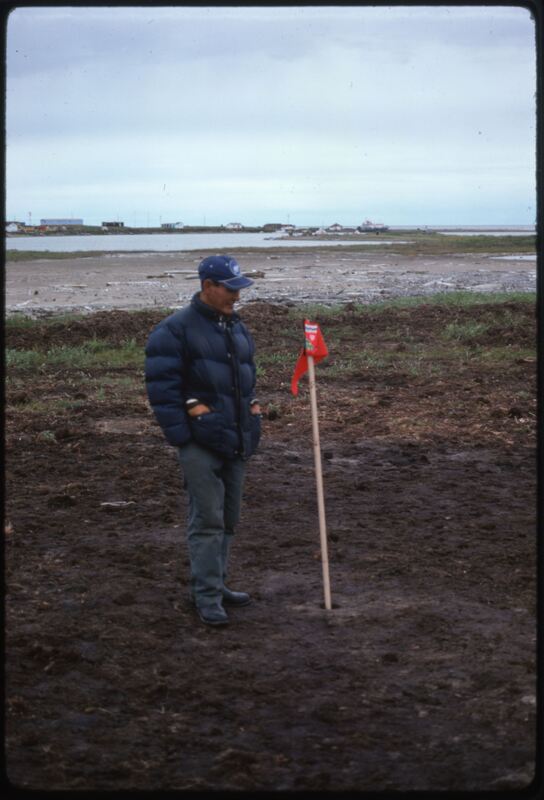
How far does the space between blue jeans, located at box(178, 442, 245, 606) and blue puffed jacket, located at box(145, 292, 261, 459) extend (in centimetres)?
10

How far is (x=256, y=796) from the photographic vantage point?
9.89ft

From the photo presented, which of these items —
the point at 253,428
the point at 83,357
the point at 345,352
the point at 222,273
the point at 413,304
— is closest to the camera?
the point at 222,273

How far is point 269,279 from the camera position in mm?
36219

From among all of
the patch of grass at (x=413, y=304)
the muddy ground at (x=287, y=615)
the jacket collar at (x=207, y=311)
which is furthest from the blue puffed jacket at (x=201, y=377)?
the patch of grass at (x=413, y=304)

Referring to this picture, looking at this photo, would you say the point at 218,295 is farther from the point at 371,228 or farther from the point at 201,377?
the point at 371,228

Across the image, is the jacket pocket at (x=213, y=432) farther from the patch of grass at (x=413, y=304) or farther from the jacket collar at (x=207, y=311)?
the patch of grass at (x=413, y=304)

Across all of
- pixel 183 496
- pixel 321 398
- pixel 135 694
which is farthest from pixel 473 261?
pixel 135 694

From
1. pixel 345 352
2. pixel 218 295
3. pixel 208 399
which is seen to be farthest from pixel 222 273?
pixel 345 352

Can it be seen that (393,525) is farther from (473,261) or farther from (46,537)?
(473,261)

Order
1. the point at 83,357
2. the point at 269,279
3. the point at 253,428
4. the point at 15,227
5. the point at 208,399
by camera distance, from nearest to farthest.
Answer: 1. the point at 208,399
2. the point at 253,428
3. the point at 83,357
4. the point at 269,279
5. the point at 15,227

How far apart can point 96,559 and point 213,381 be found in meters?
1.93

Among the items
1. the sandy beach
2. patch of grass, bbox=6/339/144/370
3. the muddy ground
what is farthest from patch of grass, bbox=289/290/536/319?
the muddy ground

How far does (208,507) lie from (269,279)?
102 ft

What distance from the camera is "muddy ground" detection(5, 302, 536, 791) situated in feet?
13.9
